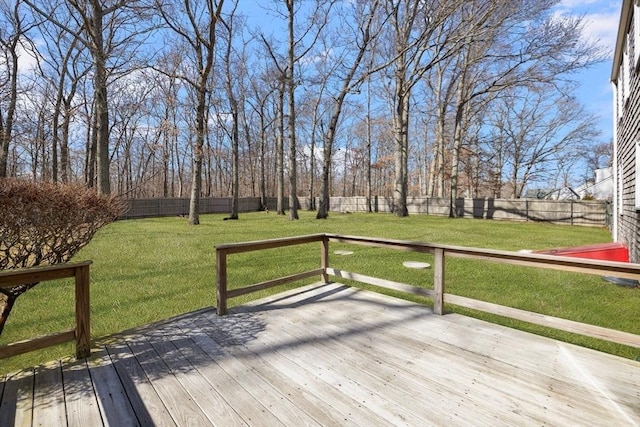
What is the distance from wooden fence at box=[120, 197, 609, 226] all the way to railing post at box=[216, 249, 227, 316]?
7.52 meters

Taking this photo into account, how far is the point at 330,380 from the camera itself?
87.4 inches

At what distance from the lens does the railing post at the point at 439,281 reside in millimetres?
3307

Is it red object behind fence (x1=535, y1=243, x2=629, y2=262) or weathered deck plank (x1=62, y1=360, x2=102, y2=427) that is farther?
red object behind fence (x1=535, y1=243, x2=629, y2=262)

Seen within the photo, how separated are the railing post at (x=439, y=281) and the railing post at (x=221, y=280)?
2.27m

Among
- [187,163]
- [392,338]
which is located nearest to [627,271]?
[392,338]

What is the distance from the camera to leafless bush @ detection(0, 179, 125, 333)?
330 centimetres

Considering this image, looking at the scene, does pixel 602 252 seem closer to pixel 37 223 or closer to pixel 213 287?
pixel 213 287

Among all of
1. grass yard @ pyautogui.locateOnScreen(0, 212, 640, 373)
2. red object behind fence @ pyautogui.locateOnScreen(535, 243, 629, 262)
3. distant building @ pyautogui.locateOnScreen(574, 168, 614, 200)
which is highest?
distant building @ pyautogui.locateOnScreen(574, 168, 614, 200)

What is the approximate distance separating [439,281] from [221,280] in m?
2.36

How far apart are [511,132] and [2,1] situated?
32018 mm

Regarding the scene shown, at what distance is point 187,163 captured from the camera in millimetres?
31969

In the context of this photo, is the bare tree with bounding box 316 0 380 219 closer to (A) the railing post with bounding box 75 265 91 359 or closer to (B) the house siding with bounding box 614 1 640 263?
(B) the house siding with bounding box 614 1 640 263

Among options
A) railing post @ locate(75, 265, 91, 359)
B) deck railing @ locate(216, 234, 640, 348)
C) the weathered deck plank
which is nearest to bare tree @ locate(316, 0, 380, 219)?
deck railing @ locate(216, 234, 640, 348)

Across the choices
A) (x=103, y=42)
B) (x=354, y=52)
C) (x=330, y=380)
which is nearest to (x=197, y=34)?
(x=103, y=42)
